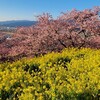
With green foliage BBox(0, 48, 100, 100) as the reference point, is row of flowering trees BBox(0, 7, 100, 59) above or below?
below

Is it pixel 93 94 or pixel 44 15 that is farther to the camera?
pixel 44 15

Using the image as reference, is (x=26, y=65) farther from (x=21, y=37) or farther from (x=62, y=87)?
(x=21, y=37)

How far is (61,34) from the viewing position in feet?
84.8

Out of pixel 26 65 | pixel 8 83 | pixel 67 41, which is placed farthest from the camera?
pixel 67 41

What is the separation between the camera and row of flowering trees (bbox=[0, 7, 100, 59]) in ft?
85.4

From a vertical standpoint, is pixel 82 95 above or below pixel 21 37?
above

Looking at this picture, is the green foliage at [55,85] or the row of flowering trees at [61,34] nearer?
the green foliage at [55,85]

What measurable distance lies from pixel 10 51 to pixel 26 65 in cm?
1345

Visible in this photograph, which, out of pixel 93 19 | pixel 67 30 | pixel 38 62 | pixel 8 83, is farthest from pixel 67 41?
pixel 8 83

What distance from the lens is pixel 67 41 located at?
86.5 ft

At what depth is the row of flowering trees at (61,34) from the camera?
26031 millimetres

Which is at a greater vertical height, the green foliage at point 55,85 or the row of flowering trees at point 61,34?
the green foliage at point 55,85

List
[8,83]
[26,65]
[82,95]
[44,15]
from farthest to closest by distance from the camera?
[44,15]
[26,65]
[8,83]
[82,95]

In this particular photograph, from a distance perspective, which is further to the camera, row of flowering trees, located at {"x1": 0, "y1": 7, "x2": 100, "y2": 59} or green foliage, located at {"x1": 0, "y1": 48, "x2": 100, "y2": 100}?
row of flowering trees, located at {"x1": 0, "y1": 7, "x2": 100, "y2": 59}
